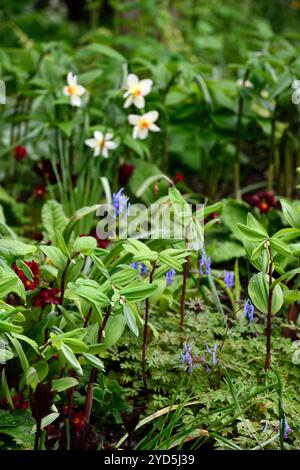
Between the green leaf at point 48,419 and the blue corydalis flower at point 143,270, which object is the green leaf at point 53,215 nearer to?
the blue corydalis flower at point 143,270

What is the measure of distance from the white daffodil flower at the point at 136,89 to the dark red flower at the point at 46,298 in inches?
38.0

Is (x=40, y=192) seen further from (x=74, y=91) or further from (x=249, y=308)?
(x=249, y=308)

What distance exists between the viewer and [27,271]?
1.74 meters

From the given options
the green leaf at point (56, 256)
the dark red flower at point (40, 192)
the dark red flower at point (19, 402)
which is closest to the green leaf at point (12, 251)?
the green leaf at point (56, 256)

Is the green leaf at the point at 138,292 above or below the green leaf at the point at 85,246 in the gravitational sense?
below

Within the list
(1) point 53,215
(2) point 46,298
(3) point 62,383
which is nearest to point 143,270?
(2) point 46,298

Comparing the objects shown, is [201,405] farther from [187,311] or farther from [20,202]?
[20,202]

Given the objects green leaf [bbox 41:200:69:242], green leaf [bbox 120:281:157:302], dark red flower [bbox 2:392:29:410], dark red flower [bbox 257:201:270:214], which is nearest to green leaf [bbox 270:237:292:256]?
green leaf [bbox 120:281:157:302]

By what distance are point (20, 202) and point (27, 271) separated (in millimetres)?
1419

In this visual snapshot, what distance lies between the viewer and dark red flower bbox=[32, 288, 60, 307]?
1855 millimetres

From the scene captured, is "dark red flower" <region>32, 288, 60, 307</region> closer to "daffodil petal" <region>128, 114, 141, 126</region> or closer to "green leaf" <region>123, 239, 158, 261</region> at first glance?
"green leaf" <region>123, 239, 158, 261</region>

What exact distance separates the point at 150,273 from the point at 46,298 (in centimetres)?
29

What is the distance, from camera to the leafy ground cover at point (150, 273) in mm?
1619

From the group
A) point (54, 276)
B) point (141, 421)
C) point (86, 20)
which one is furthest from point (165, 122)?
point (86, 20)
